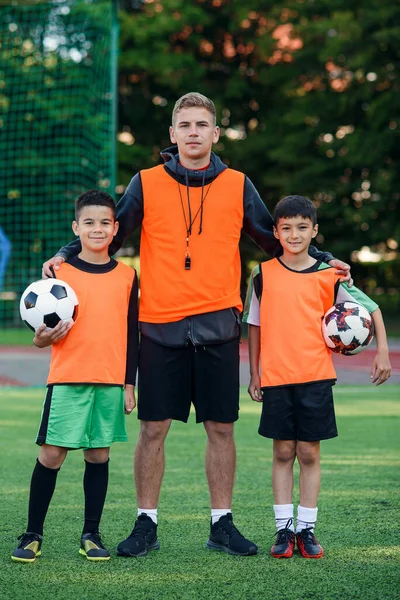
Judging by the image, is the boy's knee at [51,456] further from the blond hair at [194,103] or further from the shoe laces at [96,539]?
the blond hair at [194,103]

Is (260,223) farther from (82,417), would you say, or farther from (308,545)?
(308,545)

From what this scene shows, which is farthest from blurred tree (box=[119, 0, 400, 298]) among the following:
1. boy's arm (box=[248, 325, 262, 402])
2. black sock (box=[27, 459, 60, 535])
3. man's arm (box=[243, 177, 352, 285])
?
black sock (box=[27, 459, 60, 535])

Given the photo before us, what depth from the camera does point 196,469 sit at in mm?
6570

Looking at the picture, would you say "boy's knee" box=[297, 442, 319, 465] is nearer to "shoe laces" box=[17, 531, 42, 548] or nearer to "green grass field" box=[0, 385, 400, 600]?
"green grass field" box=[0, 385, 400, 600]

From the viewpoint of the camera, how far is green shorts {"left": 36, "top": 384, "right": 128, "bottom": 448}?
4184 millimetres

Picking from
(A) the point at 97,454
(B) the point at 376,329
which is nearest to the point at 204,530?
(A) the point at 97,454

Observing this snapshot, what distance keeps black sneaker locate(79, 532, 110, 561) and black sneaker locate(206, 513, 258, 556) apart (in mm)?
488

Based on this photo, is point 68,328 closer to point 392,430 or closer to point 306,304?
point 306,304

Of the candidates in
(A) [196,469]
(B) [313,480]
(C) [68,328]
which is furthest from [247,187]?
(A) [196,469]

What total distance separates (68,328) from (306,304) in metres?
1.03

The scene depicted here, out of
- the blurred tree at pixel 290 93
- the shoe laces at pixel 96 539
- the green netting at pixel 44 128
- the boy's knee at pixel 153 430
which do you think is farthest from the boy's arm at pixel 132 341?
the blurred tree at pixel 290 93

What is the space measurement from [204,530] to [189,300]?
116 cm

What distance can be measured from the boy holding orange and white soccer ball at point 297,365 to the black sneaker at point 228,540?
116mm

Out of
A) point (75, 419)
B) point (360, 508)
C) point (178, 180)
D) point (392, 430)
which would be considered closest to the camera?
point (75, 419)
